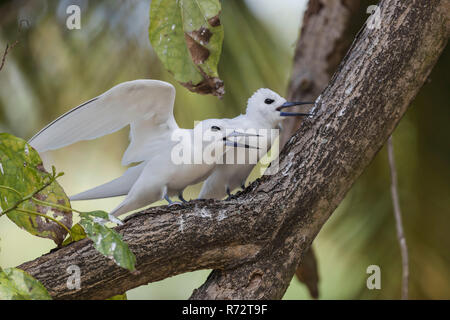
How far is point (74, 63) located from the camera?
3111 mm

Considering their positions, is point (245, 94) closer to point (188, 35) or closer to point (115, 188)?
point (115, 188)

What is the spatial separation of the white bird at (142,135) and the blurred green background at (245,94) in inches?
53.1

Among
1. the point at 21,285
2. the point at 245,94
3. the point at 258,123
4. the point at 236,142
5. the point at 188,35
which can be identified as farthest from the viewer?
the point at 245,94

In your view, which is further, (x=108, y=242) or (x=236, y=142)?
(x=236, y=142)

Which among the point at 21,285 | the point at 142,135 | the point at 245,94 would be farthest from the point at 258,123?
the point at 245,94

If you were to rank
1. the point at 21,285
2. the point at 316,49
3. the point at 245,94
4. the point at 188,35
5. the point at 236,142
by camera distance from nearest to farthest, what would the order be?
the point at 21,285 → the point at 188,35 → the point at 236,142 → the point at 316,49 → the point at 245,94

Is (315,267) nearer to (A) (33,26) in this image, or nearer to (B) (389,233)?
(B) (389,233)

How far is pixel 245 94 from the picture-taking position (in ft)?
10.5

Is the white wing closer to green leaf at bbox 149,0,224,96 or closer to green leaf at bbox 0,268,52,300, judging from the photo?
green leaf at bbox 149,0,224,96

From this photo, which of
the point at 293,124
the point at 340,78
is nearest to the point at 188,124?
the point at 293,124

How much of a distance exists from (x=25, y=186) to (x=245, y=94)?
6.47ft

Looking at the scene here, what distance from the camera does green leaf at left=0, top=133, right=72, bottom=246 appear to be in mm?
1323

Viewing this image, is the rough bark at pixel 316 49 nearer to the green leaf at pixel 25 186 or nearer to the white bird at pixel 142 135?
the white bird at pixel 142 135

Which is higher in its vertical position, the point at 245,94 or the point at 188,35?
the point at 245,94
